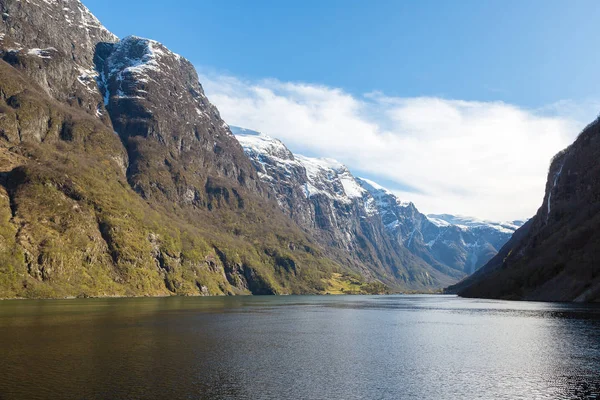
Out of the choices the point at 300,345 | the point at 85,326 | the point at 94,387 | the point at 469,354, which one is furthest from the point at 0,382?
the point at 469,354

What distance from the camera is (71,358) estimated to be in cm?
6819

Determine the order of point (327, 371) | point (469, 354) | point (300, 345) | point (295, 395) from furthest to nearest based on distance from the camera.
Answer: point (300, 345) → point (469, 354) → point (327, 371) → point (295, 395)

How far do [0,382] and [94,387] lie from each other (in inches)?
441

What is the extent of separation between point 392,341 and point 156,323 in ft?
200

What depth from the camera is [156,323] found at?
122 m

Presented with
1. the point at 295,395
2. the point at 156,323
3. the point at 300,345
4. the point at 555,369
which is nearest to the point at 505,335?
the point at 555,369

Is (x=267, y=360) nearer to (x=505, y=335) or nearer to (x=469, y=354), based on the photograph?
(x=469, y=354)

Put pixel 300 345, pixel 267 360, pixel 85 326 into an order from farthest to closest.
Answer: pixel 85 326 → pixel 300 345 → pixel 267 360

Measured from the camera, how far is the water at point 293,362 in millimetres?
52469

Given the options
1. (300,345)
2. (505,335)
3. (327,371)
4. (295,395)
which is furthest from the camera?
(505,335)

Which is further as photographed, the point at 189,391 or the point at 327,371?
the point at 327,371

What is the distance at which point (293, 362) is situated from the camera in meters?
70.2

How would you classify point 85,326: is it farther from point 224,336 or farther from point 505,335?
point 505,335

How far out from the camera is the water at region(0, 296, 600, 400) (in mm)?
52469
